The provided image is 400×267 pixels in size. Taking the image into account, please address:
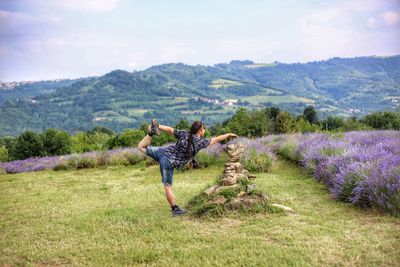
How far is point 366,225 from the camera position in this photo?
6035mm

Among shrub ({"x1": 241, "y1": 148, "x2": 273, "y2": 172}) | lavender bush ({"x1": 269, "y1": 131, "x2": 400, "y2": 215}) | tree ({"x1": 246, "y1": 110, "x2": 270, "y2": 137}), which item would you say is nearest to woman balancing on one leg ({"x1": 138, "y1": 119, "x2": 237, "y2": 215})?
lavender bush ({"x1": 269, "y1": 131, "x2": 400, "y2": 215})

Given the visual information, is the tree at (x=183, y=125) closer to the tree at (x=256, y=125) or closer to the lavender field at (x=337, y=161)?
the tree at (x=256, y=125)

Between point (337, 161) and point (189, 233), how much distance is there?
16.5ft

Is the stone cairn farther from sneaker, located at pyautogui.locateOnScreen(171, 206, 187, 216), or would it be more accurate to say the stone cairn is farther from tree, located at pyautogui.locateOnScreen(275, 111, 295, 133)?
tree, located at pyautogui.locateOnScreen(275, 111, 295, 133)

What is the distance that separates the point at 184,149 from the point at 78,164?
12.1 metres

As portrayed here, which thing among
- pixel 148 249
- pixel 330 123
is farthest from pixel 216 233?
pixel 330 123

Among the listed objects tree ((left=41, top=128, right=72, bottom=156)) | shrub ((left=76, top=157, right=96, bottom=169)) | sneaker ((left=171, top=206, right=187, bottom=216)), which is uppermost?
sneaker ((left=171, top=206, right=187, bottom=216))

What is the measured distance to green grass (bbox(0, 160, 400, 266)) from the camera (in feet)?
16.9

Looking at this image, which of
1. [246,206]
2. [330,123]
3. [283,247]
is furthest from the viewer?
[330,123]

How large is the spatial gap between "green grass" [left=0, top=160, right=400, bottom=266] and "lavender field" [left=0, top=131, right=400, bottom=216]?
0.32m

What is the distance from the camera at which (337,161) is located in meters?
9.75

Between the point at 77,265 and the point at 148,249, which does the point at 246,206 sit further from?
the point at 77,265

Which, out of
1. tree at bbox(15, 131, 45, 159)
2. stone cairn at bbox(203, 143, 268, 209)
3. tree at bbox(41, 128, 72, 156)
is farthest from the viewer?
tree at bbox(41, 128, 72, 156)

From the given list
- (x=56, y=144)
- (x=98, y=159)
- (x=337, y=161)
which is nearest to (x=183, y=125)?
(x=56, y=144)
